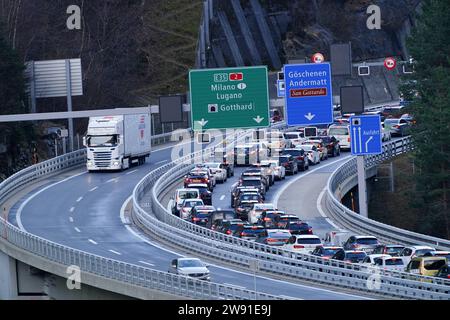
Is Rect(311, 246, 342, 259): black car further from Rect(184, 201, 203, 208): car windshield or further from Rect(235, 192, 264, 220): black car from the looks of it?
Rect(184, 201, 203, 208): car windshield

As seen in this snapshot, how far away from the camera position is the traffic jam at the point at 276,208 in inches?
1885

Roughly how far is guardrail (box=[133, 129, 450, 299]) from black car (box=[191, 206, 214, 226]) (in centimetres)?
136

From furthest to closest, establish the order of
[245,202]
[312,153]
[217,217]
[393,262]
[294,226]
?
[312,153]
[245,202]
[217,217]
[294,226]
[393,262]

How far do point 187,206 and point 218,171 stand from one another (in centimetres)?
1384

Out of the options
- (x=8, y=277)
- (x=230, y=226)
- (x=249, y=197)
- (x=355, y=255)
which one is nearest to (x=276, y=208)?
(x=249, y=197)

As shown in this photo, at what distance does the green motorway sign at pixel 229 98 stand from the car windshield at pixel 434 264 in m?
10.9

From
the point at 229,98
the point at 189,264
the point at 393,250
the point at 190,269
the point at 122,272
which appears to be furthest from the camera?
the point at 229,98

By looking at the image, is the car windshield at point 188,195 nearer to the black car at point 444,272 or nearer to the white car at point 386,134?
the black car at point 444,272

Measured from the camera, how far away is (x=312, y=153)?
3297 inches

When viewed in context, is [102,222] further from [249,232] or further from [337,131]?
[337,131]

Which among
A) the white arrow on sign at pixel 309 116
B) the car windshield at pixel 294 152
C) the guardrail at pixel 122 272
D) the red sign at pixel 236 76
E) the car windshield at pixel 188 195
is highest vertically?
the red sign at pixel 236 76

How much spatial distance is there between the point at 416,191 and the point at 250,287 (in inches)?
1366

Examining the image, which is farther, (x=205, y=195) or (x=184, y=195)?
(x=205, y=195)

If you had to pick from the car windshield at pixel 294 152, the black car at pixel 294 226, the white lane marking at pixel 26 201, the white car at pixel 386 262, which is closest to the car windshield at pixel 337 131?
the car windshield at pixel 294 152
